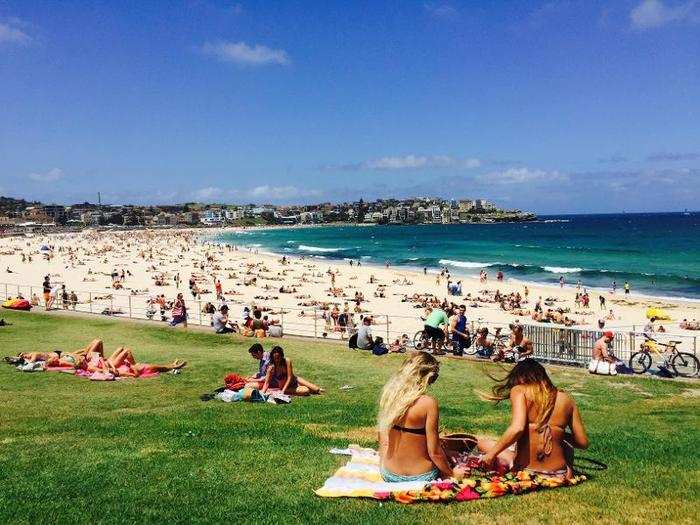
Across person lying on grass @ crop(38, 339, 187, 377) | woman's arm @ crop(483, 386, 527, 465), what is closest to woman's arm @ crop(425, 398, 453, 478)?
woman's arm @ crop(483, 386, 527, 465)

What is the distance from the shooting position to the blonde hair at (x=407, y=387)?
510 cm

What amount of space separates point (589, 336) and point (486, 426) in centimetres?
743

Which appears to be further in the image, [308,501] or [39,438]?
[39,438]

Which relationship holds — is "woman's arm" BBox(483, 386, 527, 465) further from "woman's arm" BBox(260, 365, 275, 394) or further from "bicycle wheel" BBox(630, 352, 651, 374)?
"bicycle wheel" BBox(630, 352, 651, 374)

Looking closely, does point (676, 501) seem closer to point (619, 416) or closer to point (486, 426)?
point (486, 426)

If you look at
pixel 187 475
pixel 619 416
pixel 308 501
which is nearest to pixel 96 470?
pixel 187 475

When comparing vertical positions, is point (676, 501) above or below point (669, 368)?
above

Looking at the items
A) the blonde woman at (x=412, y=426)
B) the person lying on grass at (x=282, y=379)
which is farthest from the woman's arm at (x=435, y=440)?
the person lying on grass at (x=282, y=379)

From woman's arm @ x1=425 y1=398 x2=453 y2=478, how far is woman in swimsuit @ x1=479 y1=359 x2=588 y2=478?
0.42 m

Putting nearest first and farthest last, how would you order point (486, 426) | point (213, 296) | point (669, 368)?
1. point (486, 426)
2. point (669, 368)
3. point (213, 296)

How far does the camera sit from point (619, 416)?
30.9 ft

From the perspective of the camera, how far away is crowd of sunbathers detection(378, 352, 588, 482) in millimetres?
5121

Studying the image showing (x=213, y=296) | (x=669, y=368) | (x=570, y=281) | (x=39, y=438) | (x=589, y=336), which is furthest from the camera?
(x=570, y=281)

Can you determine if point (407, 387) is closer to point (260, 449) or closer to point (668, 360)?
point (260, 449)
